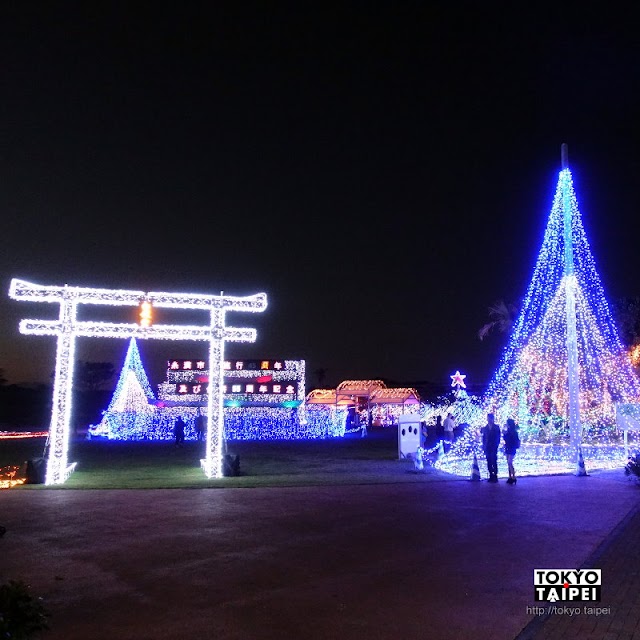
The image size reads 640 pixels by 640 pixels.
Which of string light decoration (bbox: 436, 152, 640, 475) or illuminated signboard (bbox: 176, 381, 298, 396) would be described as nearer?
string light decoration (bbox: 436, 152, 640, 475)

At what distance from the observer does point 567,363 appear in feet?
65.6

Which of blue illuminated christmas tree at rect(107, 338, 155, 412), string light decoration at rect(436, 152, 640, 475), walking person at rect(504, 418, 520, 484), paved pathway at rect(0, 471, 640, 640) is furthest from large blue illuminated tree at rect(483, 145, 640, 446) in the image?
blue illuminated christmas tree at rect(107, 338, 155, 412)

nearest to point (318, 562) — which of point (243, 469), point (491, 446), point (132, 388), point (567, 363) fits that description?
point (491, 446)

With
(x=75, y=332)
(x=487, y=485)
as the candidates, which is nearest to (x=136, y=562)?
(x=487, y=485)

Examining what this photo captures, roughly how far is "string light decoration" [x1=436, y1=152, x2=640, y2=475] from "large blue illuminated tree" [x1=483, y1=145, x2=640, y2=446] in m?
0.03

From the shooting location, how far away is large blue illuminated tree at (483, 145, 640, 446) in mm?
18766

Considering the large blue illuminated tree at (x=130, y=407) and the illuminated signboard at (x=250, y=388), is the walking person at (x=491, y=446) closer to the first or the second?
the large blue illuminated tree at (x=130, y=407)

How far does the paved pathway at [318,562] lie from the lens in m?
5.00

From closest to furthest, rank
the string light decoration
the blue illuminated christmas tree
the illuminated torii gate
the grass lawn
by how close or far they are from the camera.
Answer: the grass lawn < the illuminated torii gate < the string light decoration < the blue illuminated christmas tree

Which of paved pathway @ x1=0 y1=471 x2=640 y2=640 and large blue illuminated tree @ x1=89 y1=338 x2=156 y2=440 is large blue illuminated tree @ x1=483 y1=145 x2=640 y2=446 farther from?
large blue illuminated tree @ x1=89 y1=338 x2=156 y2=440

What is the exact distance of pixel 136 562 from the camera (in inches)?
276

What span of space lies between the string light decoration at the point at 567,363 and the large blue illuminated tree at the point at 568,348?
0.03m

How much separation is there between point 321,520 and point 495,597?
4221 mm

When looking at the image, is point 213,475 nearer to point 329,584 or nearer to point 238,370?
point 329,584
